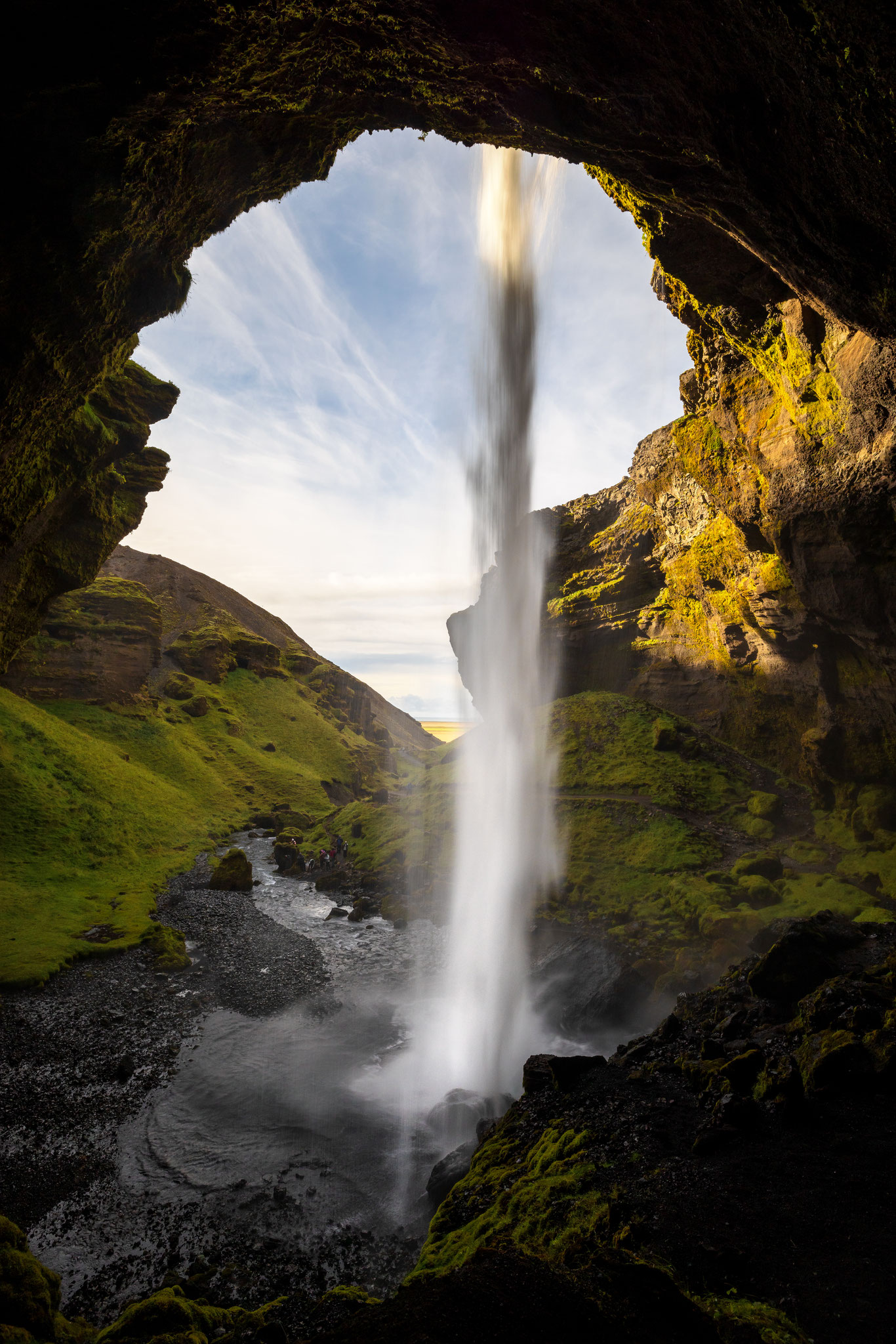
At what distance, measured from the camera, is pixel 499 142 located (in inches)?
A: 545

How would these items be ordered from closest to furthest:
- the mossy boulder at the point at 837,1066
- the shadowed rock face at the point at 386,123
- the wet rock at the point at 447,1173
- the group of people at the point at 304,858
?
the shadowed rock face at the point at 386,123 → the mossy boulder at the point at 837,1066 → the wet rock at the point at 447,1173 → the group of people at the point at 304,858

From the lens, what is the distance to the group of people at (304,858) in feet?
137

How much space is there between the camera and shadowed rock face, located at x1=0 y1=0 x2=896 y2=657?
332 inches

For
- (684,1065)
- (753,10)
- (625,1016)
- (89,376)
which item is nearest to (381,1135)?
(684,1065)

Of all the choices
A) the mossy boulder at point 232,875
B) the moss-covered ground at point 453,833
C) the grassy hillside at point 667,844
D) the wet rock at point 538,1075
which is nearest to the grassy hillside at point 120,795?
the moss-covered ground at point 453,833

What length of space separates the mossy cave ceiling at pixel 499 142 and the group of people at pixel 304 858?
29.5 meters

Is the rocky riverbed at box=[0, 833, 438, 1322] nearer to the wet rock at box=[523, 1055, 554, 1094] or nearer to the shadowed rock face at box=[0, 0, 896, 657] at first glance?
the wet rock at box=[523, 1055, 554, 1094]

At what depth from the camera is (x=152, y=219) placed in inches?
527

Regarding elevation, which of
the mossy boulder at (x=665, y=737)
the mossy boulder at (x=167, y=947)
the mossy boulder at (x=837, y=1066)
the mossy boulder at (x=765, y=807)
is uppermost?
the mossy boulder at (x=665, y=737)

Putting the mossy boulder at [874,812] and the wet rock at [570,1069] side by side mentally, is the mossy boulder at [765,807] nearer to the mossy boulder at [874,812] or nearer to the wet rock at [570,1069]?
the mossy boulder at [874,812]

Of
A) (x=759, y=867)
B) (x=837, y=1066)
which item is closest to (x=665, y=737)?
(x=759, y=867)

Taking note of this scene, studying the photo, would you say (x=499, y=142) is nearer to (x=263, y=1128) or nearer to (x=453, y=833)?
(x=263, y=1128)

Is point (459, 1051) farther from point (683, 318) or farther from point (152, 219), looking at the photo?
point (683, 318)

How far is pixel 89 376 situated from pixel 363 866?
113 feet
